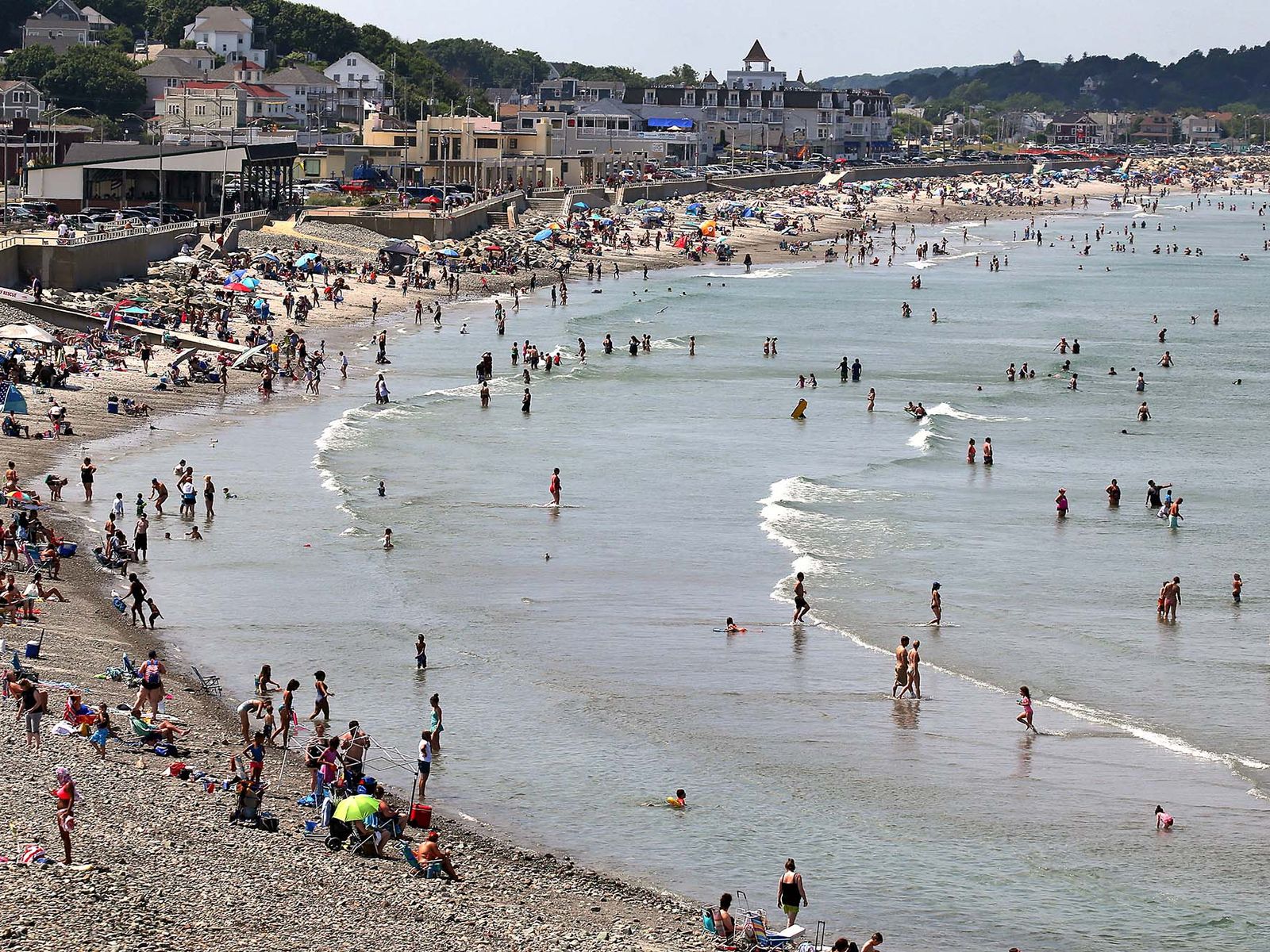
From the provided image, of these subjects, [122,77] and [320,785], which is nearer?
[320,785]

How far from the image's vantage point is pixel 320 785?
61.7 feet

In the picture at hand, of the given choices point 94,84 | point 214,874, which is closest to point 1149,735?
point 214,874

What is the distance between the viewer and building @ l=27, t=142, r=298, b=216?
70.6 m

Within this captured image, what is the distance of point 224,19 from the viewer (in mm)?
149500

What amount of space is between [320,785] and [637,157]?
126 metres

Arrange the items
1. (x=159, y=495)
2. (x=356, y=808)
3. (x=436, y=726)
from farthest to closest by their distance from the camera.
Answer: (x=159, y=495), (x=436, y=726), (x=356, y=808)

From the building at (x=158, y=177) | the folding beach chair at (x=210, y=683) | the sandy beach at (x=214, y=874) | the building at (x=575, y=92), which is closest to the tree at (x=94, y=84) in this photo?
the building at (x=158, y=177)

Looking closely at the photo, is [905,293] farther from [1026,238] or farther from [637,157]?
[637,157]

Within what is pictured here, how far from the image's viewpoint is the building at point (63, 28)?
143 m

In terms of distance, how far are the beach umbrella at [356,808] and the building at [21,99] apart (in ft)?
357

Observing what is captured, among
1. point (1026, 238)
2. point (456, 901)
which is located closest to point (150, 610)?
point (456, 901)

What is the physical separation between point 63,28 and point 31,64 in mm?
23045

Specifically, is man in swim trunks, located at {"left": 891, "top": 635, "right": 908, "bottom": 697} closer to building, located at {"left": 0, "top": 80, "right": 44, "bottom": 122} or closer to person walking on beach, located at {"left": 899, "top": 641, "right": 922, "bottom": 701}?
person walking on beach, located at {"left": 899, "top": 641, "right": 922, "bottom": 701}

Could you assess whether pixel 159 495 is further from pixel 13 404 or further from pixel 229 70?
pixel 229 70
